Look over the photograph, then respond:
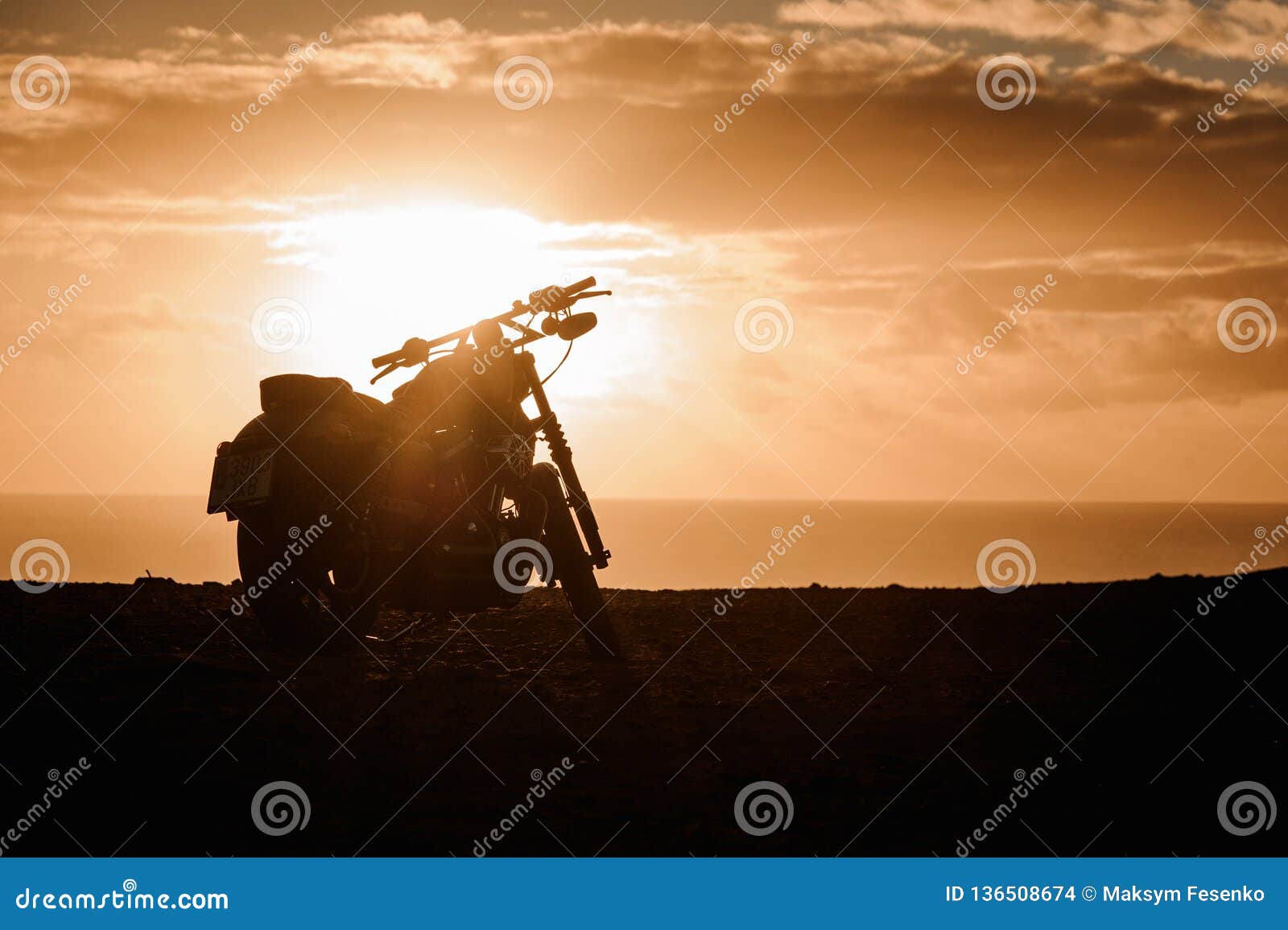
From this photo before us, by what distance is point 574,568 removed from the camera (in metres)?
10.8

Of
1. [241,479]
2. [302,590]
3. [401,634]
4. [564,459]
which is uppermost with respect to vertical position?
[564,459]

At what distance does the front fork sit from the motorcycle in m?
0.02

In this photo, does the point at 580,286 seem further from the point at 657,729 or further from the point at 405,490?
the point at 657,729

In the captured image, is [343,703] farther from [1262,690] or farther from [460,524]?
[1262,690]

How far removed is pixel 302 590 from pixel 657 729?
3.07m

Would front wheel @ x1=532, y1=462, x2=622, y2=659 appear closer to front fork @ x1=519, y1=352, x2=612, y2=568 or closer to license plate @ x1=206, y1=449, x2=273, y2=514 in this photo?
front fork @ x1=519, y1=352, x2=612, y2=568

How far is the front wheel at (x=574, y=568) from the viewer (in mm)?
10664

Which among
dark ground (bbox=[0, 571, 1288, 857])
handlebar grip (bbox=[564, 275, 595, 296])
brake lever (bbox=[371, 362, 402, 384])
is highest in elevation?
handlebar grip (bbox=[564, 275, 595, 296])

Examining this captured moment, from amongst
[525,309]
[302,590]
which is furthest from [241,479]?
[525,309]

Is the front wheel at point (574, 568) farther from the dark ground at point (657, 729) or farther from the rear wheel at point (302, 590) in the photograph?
the rear wheel at point (302, 590)

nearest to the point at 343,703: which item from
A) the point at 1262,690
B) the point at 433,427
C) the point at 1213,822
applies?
the point at 433,427

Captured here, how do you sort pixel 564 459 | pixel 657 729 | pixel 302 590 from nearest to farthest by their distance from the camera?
1. pixel 657 729
2. pixel 302 590
3. pixel 564 459

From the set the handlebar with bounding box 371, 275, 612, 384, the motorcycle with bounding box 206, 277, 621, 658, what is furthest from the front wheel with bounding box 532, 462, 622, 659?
the handlebar with bounding box 371, 275, 612, 384

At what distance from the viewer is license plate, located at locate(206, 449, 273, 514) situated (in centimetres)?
871
